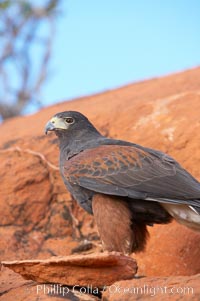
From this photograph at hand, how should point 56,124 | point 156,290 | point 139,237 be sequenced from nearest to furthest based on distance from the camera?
point 156,290, point 139,237, point 56,124

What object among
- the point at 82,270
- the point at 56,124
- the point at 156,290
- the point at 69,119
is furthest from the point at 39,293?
the point at 69,119

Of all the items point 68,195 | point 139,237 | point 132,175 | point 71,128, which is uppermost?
point 71,128

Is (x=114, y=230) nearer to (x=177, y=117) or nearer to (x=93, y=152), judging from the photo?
(x=93, y=152)

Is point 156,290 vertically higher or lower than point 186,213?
lower

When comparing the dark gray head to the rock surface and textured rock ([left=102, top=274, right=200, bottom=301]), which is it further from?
textured rock ([left=102, top=274, right=200, bottom=301])

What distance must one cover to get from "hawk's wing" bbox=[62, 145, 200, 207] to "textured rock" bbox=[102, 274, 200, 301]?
136 centimetres

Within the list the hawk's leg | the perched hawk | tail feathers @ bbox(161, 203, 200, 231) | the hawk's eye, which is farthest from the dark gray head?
tail feathers @ bbox(161, 203, 200, 231)

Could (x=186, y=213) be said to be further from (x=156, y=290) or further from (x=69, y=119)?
(x=69, y=119)

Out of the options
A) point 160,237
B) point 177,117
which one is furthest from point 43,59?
point 160,237

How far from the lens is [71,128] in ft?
23.3

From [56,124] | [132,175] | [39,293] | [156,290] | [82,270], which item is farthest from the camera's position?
[56,124]

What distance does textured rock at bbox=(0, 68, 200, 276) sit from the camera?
7.20 m

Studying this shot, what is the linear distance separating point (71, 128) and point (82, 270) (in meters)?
2.26

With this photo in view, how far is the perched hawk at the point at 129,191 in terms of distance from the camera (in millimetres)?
6070
